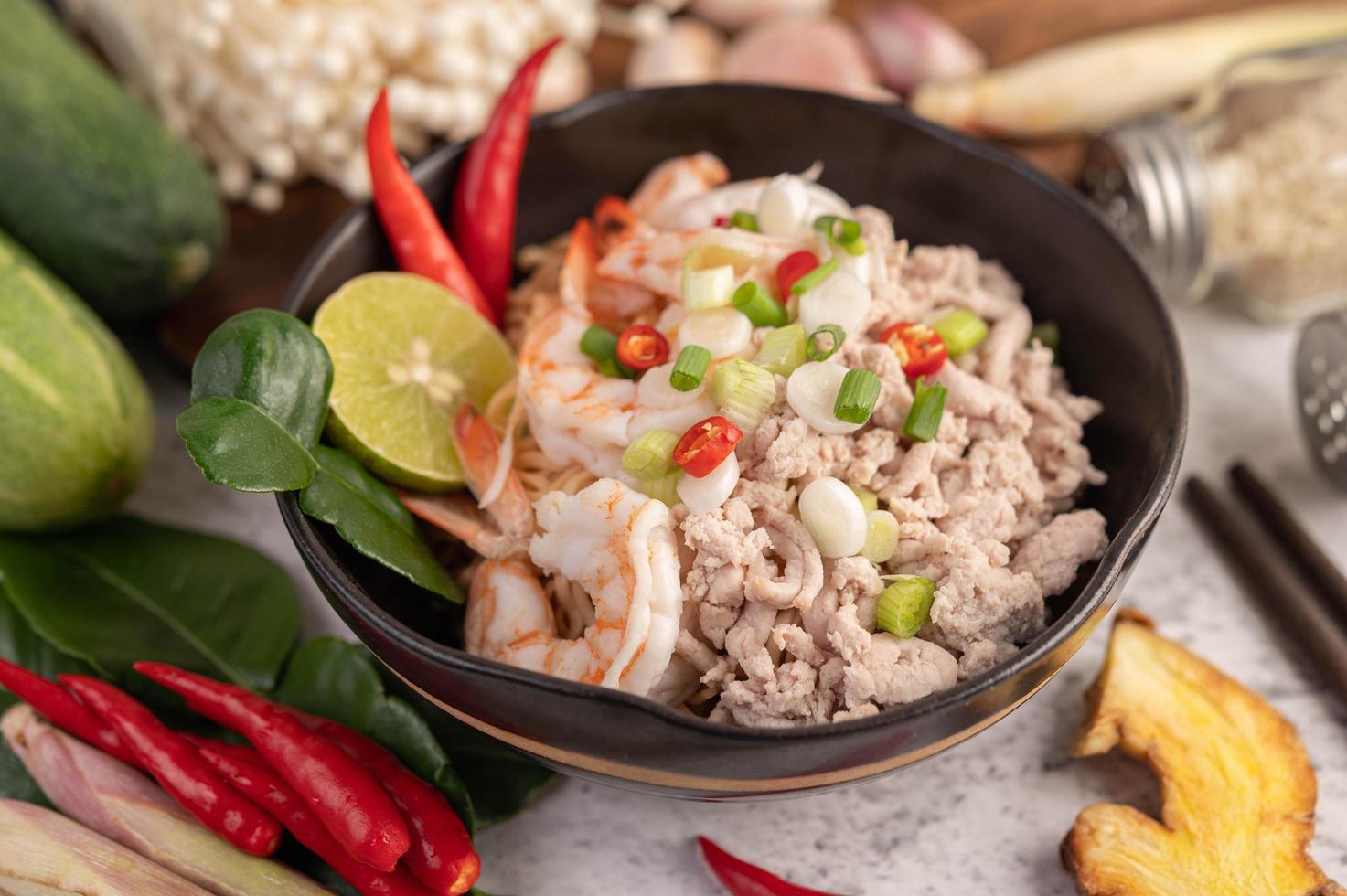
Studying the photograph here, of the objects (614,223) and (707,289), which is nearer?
(707,289)

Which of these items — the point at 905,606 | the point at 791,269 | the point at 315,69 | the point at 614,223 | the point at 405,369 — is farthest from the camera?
the point at 315,69

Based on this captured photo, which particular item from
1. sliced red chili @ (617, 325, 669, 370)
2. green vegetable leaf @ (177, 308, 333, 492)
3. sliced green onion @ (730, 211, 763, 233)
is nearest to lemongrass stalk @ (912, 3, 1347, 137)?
sliced green onion @ (730, 211, 763, 233)

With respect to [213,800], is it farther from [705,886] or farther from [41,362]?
[41,362]

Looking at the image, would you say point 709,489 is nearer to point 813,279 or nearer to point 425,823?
point 813,279

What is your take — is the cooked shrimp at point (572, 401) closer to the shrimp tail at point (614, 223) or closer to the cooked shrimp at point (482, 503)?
the cooked shrimp at point (482, 503)

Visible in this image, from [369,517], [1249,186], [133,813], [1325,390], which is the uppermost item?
[369,517]

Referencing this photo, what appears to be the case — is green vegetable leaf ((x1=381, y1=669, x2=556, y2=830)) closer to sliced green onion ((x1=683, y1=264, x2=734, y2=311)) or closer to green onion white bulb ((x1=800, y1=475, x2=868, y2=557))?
green onion white bulb ((x1=800, y1=475, x2=868, y2=557))

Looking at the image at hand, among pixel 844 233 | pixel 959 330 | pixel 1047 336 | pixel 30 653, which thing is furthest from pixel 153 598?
pixel 1047 336
